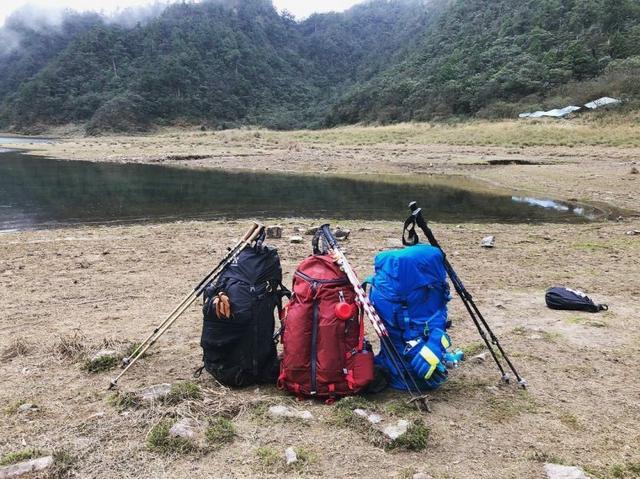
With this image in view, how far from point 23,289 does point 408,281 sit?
6231mm

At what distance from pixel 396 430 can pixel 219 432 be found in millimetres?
1232

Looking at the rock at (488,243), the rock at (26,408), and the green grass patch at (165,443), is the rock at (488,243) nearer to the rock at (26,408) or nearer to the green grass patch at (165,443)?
the green grass patch at (165,443)

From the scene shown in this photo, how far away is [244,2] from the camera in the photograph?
7431 inches

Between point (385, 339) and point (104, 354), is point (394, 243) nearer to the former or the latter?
point (385, 339)

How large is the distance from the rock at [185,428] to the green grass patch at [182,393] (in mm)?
285

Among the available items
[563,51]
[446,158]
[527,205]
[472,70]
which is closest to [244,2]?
[472,70]

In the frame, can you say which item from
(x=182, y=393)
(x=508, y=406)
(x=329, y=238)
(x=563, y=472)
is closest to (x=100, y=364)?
(x=182, y=393)

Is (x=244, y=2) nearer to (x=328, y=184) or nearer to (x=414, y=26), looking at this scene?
(x=414, y=26)

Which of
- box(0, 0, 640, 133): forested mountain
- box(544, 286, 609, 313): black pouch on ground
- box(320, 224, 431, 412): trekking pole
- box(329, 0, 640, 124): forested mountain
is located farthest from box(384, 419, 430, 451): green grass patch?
box(0, 0, 640, 133): forested mountain

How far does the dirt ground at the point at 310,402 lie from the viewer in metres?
3.24

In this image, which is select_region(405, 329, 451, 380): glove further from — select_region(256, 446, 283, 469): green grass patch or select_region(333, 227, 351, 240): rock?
select_region(333, 227, 351, 240): rock

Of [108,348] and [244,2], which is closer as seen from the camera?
[108,348]

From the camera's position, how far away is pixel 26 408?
151 inches

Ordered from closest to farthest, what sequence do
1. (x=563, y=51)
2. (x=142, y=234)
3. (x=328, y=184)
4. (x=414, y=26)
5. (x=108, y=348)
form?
(x=108, y=348) → (x=142, y=234) → (x=328, y=184) → (x=563, y=51) → (x=414, y=26)
